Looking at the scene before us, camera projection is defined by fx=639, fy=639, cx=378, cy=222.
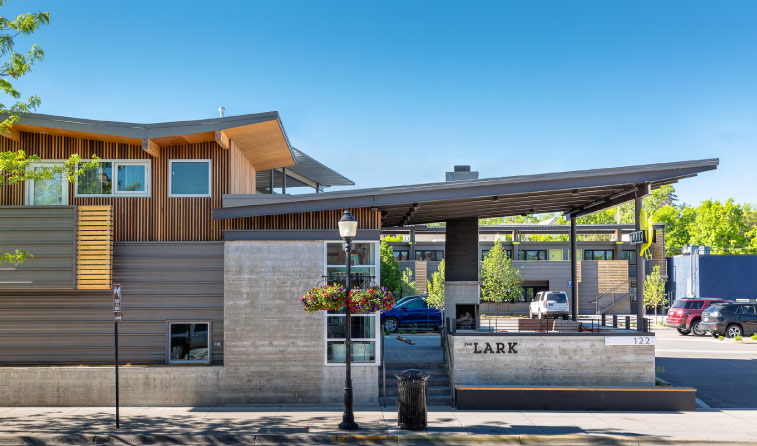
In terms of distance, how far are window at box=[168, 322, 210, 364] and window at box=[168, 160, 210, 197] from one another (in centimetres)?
333

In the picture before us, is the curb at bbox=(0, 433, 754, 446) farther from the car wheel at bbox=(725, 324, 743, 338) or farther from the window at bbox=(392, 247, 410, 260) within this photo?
the window at bbox=(392, 247, 410, 260)

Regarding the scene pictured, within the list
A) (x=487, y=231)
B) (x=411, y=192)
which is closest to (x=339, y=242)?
(x=411, y=192)

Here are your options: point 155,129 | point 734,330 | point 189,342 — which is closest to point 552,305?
point 734,330

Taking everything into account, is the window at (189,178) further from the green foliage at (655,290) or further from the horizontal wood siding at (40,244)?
the green foliage at (655,290)

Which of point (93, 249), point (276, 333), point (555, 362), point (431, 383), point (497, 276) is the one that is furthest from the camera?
point (497, 276)

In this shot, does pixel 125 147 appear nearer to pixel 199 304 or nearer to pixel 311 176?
pixel 199 304

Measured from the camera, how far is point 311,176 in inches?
1029

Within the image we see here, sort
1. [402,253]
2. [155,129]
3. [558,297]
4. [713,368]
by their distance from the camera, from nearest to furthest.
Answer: [155,129], [713,368], [558,297], [402,253]

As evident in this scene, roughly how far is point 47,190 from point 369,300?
8992 millimetres

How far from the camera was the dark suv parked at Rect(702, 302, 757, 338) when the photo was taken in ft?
97.0

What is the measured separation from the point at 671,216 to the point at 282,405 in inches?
2835

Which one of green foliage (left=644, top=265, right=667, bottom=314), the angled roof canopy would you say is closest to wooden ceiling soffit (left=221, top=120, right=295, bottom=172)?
the angled roof canopy

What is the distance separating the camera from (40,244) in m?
15.5

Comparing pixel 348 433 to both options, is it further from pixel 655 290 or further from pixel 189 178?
pixel 655 290
